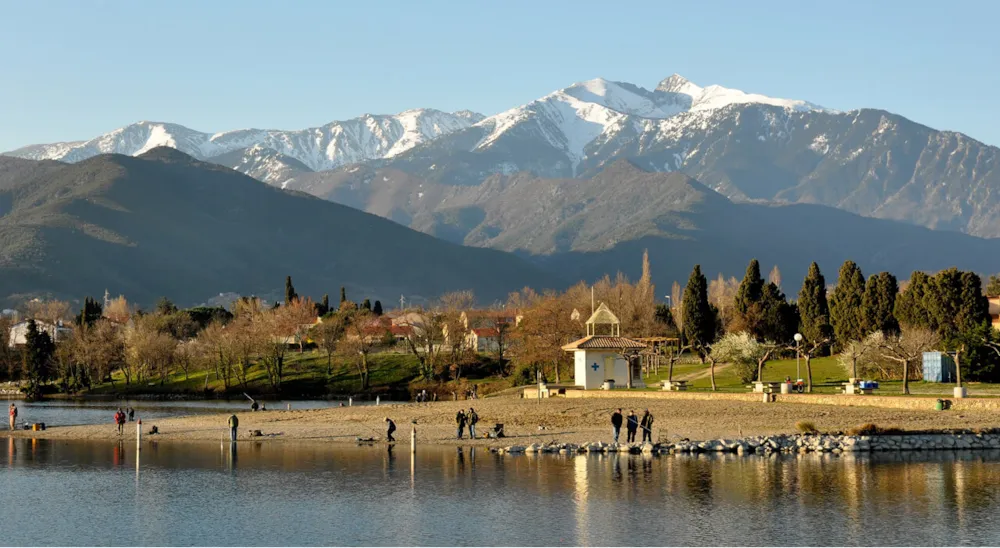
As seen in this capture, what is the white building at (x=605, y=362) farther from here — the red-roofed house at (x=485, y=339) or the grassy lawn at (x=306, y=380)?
the red-roofed house at (x=485, y=339)

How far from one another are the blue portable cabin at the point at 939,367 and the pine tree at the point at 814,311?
25285 millimetres

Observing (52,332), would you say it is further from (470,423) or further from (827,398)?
(827,398)

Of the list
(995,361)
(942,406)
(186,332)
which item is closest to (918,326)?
(995,361)

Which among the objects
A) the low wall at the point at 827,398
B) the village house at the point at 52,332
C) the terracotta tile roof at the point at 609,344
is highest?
the village house at the point at 52,332

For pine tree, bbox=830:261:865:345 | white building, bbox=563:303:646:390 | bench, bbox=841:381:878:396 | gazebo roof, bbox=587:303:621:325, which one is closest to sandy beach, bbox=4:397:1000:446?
bench, bbox=841:381:878:396

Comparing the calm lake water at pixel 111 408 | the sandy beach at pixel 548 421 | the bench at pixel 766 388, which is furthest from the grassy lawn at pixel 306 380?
the bench at pixel 766 388

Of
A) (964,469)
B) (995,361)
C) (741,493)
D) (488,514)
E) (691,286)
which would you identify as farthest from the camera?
(691,286)

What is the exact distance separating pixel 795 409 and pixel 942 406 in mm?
7747

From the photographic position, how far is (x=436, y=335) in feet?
439

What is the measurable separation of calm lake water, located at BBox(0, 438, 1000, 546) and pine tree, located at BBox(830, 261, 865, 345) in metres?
46.8

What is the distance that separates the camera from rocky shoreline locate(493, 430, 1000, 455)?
55.7 m

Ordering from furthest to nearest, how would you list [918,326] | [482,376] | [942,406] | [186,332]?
[186,332]
[482,376]
[918,326]
[942,406]

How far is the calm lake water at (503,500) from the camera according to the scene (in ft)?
126

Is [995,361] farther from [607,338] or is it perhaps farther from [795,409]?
[607,338]
